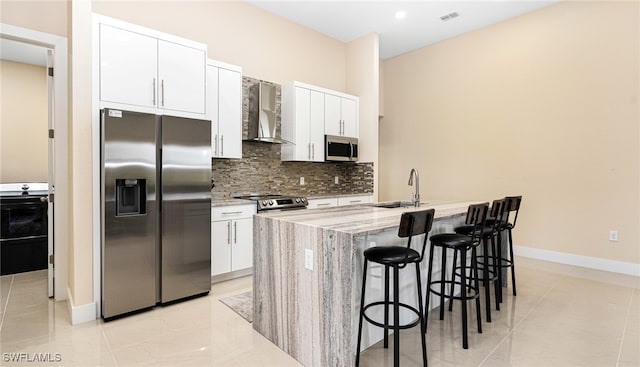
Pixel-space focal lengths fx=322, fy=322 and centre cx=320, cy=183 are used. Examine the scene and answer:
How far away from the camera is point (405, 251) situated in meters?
2.08

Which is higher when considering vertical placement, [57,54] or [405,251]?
[57,54]

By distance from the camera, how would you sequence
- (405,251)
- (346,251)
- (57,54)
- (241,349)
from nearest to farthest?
(346,251) < (405,251) < (241,349) < (57,54)

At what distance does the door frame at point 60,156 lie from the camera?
309 cm

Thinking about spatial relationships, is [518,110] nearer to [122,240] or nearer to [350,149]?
[350,149]

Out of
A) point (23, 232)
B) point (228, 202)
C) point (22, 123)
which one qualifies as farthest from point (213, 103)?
point (22, 123)

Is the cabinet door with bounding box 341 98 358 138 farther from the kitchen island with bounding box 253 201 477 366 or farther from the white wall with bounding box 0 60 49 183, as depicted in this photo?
the white wall with bounding box 0 60 49 183

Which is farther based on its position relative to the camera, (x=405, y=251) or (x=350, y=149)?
(x=350, y=149)

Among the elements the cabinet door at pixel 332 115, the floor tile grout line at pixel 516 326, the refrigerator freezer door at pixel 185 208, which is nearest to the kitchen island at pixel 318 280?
the floor tile grout line at pixel 516 326

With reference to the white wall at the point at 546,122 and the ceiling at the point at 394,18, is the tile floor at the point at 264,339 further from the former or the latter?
the ceiling at the point at 394,18

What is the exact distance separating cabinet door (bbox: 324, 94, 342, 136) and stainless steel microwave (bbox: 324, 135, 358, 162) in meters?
0.13

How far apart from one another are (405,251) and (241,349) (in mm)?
1351

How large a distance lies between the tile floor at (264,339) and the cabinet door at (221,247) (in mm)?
338

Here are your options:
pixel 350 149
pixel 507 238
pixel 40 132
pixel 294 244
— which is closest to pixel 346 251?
pixel 294 244

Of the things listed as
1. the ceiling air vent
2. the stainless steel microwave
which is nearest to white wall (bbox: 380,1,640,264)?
the ceiling air vent
